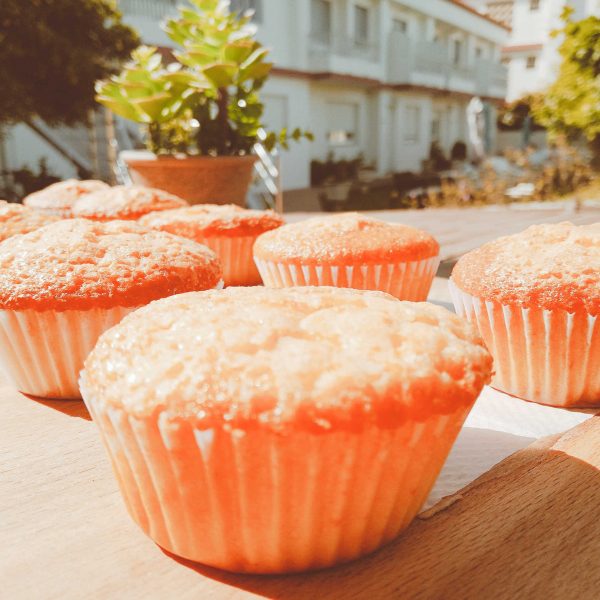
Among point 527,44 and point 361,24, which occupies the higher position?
point 527,44

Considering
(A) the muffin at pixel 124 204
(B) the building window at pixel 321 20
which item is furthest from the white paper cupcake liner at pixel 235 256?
(B) the building window at pixel 321 20

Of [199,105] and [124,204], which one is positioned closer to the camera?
[124,204]

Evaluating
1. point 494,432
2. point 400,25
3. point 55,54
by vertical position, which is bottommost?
point 494,432

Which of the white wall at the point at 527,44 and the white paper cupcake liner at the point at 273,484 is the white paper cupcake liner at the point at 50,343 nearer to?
the white paper cupcake liner at the point at 273,484

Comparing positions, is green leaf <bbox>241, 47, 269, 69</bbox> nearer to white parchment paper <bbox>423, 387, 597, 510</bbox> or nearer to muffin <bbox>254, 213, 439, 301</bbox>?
muffin <bbox>254, 213, 439, 301</bbox>

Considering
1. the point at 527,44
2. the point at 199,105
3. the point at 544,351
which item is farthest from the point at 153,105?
the point at 527,44

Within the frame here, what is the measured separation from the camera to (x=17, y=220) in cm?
216

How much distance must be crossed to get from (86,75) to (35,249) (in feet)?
27.4

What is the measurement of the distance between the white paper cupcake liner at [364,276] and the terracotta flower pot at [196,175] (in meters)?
0.97

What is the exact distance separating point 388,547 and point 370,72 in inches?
752

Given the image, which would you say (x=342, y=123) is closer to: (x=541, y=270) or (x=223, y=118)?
(x=223, y=118)

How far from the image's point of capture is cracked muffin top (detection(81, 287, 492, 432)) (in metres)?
0.83

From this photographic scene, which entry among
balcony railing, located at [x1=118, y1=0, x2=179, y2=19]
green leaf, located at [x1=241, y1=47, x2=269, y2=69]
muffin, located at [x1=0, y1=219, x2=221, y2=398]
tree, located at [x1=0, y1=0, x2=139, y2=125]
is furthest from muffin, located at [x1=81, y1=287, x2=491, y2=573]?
balcony railing, located at [x1=118, y1=0, x2=179, y2=19]

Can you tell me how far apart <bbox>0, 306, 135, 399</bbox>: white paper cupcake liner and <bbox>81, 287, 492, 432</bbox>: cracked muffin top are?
483 mm
